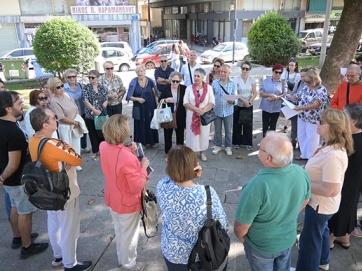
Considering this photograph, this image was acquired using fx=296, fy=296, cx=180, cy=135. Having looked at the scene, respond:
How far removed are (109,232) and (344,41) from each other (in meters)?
9.13

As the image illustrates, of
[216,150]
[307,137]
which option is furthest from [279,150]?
[216,150]

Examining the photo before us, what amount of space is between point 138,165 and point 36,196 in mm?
915

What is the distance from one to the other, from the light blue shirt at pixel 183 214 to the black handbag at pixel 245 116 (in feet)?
12.8

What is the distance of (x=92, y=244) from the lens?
361 cm

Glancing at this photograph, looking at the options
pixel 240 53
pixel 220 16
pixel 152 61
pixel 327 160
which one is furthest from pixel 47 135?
pixel 220 16

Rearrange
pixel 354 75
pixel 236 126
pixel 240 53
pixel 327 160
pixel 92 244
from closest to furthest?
pixel 327 160, pixel 92 244, pixel 354 75, pixel 236 126, pixel 240 53

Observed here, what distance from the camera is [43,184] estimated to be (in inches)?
100

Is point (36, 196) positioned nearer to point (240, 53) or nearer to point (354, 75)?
point (354, 75)

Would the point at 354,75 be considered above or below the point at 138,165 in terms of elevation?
above

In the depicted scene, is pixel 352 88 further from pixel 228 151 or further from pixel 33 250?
pixel 33 250

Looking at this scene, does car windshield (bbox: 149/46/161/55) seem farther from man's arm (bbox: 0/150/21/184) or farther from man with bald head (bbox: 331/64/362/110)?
man's arm (bbox: 0/150/21/184)

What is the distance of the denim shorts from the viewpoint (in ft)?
10.3

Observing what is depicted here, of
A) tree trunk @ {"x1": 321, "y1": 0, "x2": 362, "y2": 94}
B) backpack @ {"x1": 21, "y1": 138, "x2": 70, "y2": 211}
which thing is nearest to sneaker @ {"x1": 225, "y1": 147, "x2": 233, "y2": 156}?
backpack @ {"x1": 21, "y1": 138, "x2": 70, "y2": 211}

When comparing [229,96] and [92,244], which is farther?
[229,96]
